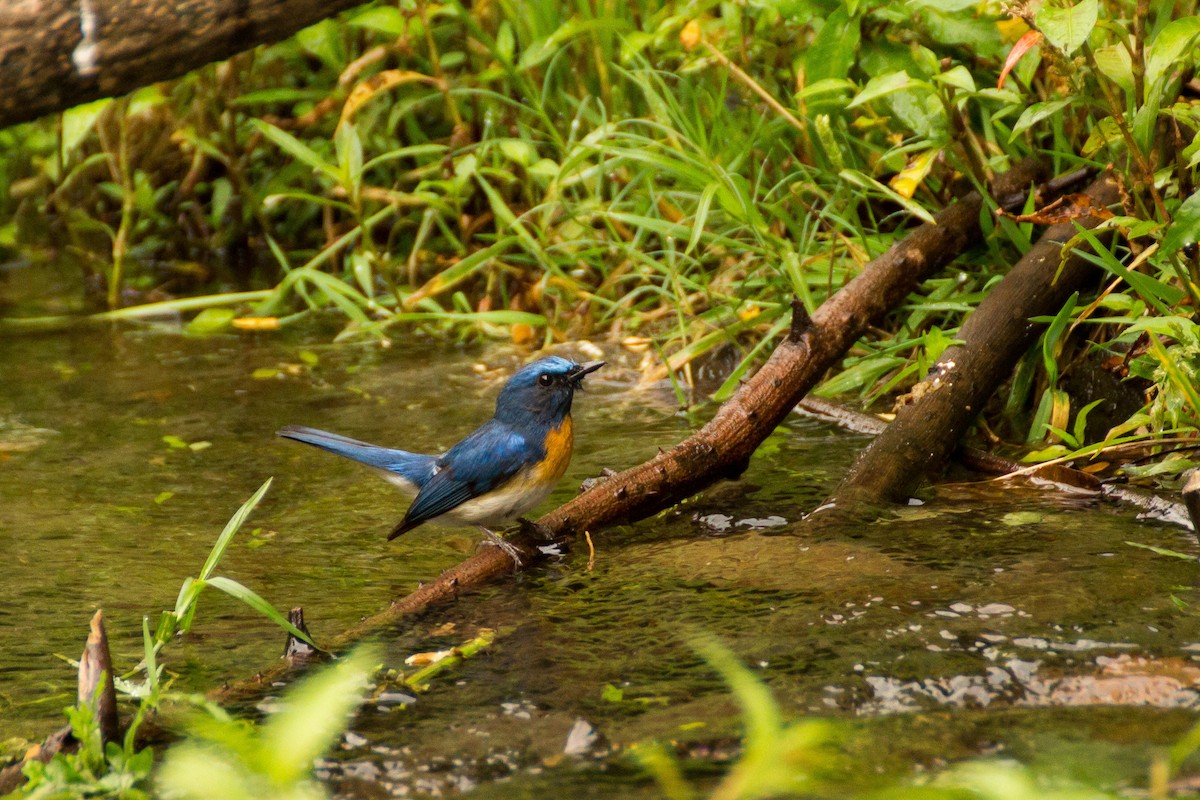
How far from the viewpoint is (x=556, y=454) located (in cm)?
371

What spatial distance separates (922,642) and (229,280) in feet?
16.7

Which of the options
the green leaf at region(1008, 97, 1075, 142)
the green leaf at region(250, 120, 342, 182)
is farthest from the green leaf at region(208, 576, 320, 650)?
the green leaf at region(250, 120, 342, 182)

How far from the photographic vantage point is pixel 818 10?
412 cm

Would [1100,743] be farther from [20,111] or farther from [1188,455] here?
[20,111]

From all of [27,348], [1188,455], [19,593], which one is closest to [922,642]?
[1188,455]

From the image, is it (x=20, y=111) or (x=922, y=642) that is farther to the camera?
(x=20, y=111)

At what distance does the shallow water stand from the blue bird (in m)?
0.18

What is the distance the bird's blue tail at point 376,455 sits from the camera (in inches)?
149

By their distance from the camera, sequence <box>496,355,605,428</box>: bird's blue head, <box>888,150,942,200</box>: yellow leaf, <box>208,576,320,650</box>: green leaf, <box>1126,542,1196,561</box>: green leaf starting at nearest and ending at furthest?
<box>208,576,320,650</box>: green leaf, <box>1126,542,1196,561</box>: green leaf, <box>496,355,605,428</box>: bird's blue head, <box>888,150,942,200</box>: yellow leaf

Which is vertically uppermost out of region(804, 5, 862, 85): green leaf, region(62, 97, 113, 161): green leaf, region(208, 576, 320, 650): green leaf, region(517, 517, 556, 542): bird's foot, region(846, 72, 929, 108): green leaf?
region(804, 5, 862, 85): green leaf

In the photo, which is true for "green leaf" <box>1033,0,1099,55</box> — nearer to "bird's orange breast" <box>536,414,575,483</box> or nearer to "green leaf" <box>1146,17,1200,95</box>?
"green leaf" <box>1146,17,1200,95</box>

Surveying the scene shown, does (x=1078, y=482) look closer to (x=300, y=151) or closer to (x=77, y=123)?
(x=300, y=151)

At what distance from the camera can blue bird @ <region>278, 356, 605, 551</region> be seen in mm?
3572

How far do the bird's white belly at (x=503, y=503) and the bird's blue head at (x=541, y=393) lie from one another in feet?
0.73
